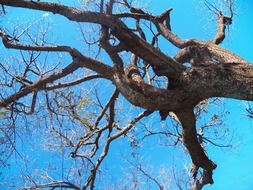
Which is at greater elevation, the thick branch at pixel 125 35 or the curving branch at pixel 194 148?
the thick branch at pixel 125 35

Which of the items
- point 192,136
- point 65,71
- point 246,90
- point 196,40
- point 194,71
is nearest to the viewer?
point 246,90

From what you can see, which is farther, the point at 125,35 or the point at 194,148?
the point at 194,148

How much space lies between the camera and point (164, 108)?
17.8 feet

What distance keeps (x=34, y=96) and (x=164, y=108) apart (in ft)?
7.21

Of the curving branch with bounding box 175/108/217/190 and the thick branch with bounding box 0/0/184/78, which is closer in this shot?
the thick branch with bounding box 0/0/184/78

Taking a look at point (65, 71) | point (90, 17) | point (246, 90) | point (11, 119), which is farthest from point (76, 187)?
point (246, 90)

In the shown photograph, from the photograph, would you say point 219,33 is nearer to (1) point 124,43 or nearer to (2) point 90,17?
(1) point 124,43

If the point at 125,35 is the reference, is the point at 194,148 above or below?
below

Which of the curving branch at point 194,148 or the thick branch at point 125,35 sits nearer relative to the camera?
the thick branch at point 125,35

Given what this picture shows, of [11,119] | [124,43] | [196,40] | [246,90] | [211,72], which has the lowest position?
[246,90]

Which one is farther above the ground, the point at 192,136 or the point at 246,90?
the point at 192,136

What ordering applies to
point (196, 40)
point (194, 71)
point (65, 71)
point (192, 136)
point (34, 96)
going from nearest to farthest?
point (194, 71), point (65, 71), point (34, 96), point (192, 136), point (196, 40)

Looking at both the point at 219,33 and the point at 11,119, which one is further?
the point at 219,33

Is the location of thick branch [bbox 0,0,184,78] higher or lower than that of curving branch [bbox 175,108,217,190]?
higher
